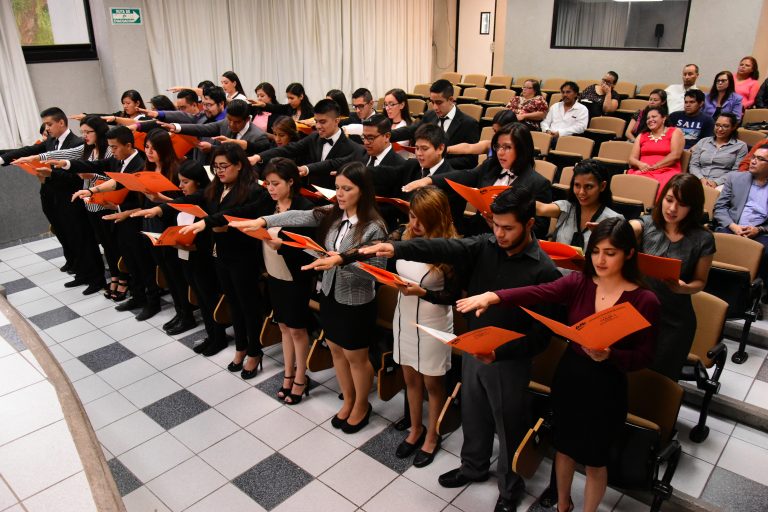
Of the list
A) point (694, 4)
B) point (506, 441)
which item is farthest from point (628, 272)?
point (694, 4)

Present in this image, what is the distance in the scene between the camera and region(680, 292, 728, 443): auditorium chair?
9.80 ft

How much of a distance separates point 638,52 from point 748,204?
6.37 metres

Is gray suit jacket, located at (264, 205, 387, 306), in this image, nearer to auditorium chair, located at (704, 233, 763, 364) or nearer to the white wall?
auditorium chair, located at (704, 233, 763, 364)

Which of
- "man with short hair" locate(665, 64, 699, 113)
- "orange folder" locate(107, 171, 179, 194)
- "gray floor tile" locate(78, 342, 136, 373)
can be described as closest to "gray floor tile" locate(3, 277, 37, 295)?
"gray floor tile" locate(78, 342, 136, 373)

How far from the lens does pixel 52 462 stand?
2994 mm

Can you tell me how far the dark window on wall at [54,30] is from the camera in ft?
23.7

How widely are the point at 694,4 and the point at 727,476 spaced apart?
850 cm

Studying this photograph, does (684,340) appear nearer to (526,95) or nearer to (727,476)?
(727,476)

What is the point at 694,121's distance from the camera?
232 inches

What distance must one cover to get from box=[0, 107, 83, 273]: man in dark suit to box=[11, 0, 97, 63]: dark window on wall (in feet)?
8.91

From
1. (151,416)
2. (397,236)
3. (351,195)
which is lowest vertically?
(151,416)

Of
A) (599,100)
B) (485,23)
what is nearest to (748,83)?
(599,100)

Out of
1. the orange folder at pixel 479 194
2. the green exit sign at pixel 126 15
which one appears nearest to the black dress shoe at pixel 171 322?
the orange folder at pixel 479 194

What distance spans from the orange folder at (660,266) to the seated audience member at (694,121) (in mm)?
4092
